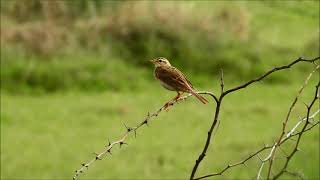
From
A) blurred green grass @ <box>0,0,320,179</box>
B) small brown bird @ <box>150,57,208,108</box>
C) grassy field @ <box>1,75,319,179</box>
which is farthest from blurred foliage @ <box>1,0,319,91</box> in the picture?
small brown bird @ <box>150,57,208,108</box>

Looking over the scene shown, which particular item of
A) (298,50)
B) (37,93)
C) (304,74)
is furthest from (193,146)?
(298,50)

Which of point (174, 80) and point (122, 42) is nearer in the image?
point (174, 80)

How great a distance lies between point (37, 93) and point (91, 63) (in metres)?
1.08

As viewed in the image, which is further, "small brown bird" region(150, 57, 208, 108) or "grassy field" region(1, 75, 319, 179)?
"grassy field" region(1, 75, 319, 179)

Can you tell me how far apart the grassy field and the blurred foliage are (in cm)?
54

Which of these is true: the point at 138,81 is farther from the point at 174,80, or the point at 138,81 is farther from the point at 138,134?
the point at 174,80

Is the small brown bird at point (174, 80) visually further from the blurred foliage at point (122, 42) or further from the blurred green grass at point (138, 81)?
the blurred foliage at point (122, 42)

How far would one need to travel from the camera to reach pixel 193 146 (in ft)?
28.9

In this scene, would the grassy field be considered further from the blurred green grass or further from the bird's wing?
the bird's wing

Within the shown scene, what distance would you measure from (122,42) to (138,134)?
3729 mm

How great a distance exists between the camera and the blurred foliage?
11742mm

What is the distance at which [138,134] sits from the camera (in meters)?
9.38

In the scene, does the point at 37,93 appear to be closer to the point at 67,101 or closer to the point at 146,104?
→ the point at 67,101

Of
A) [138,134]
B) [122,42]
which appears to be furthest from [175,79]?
[122,42]
